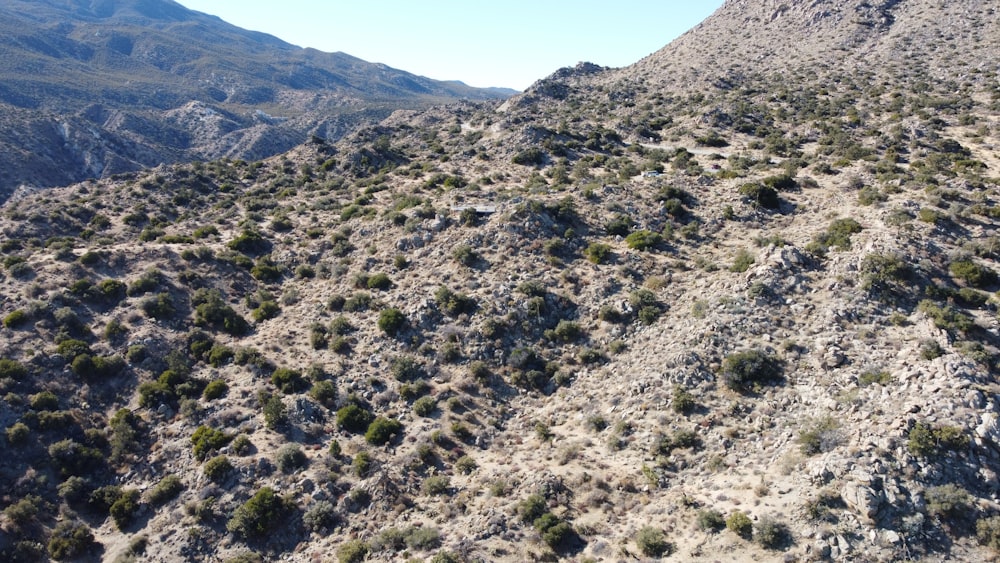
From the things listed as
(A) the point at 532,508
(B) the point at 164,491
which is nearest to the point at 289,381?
(B) the point at 164,491

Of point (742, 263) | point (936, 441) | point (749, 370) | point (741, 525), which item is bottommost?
point (741, 525)

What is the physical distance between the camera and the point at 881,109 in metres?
55.4

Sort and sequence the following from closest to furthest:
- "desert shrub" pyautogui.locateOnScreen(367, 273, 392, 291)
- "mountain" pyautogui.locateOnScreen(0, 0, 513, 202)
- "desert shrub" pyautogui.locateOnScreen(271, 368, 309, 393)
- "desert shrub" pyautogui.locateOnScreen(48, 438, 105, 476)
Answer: "desert shrub" pyautogui.locateOnScreen(48, 438, 105, 476), "desert shrub" pyautogui.locateOnScreen(271, 368, 309, 393), "desert shrub" pyautogui.locateOnScreen(367, 273, 392, 291), "mountain" pyautogui.locateOnScreen(0, 0, 513, 202)

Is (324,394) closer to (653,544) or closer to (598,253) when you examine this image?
(653,544)

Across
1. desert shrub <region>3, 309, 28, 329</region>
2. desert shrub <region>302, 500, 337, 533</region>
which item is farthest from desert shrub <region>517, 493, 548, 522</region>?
desert shrub <region>3, 309, 28, 329</region>

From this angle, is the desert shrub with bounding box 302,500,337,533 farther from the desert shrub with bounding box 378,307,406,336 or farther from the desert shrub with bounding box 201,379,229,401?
the desert shrub with bounding box 378,307,406,336

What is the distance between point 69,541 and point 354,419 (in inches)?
451

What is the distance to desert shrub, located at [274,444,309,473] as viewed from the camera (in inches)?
892

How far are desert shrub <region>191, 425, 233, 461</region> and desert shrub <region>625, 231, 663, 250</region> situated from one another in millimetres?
25539

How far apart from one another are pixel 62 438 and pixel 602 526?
25.0m

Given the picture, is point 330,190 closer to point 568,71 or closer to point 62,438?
point 62,438

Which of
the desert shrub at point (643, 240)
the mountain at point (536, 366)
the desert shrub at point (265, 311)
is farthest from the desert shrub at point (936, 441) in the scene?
the desert shrub at point (265, 311)

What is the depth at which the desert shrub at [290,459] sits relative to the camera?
74.3 feet

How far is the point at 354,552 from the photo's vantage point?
18609mm
